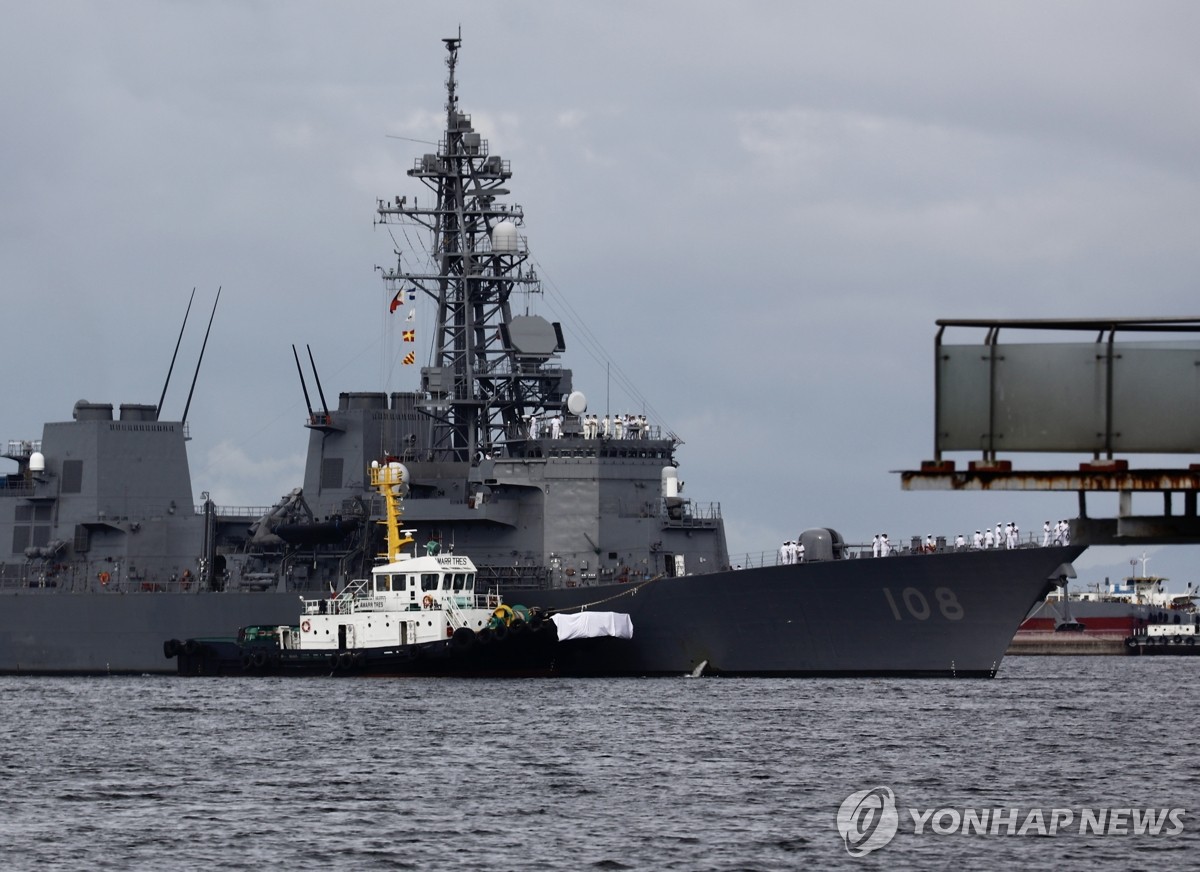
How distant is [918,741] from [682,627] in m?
14.5

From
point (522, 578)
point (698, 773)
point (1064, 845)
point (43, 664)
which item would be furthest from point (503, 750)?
point (43, 664)

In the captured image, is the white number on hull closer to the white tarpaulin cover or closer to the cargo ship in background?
the white tarpaulin cover

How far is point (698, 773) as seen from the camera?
1053 inches

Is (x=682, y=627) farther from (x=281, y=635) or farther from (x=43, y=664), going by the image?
(x=43, y=664)

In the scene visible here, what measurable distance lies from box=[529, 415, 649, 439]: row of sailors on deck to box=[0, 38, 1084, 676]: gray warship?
0.06 m

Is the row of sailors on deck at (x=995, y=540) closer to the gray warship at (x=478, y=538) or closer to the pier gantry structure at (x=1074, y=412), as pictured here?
the gray warship at (x=478, y=538)

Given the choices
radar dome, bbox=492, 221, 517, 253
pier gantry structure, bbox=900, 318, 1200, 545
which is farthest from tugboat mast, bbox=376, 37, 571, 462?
pier gantry structure, bbox=900, 318, 1200, 545

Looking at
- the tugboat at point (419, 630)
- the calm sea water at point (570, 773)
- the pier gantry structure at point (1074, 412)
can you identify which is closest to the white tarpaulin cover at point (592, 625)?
the tugboat at point (419, 630)

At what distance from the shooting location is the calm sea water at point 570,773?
20.5 m

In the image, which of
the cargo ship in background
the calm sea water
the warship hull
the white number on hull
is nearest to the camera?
the calm sea water

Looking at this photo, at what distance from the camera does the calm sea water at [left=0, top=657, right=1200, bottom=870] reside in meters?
20.5

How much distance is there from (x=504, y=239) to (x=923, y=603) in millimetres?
16828

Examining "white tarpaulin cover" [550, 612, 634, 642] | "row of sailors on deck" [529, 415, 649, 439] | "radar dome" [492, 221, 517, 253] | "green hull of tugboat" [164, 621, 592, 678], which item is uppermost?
"radar dome" [492, 221, 517, 253]

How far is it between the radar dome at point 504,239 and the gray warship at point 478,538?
6 cm
